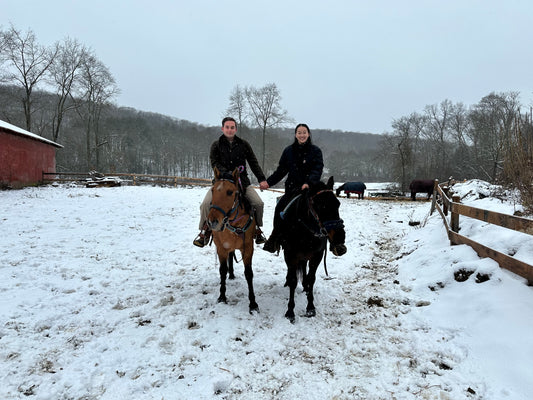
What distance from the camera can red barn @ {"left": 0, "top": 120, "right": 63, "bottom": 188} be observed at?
17.4 meters

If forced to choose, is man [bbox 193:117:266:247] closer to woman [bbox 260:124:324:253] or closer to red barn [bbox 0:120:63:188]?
woman [bbox 260:124:324:253]

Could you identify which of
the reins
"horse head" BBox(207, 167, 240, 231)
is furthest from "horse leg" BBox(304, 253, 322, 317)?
"horse head" BBox(207, 167, 240, 231)

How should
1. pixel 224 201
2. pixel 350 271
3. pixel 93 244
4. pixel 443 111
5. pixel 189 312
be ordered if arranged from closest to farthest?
pixel 224 201
pixel 189 312
pixel 350 271
pixel 93 244
pixel 443 111

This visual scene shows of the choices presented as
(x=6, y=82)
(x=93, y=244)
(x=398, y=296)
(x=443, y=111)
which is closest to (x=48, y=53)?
(x=6, y=82)

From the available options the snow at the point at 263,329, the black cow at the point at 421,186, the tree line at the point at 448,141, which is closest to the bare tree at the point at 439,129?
the tree line at the point at 448,141

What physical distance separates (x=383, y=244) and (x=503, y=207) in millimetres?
3275

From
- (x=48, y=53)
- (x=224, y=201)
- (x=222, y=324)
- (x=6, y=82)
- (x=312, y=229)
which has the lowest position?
(x=222, y=324)

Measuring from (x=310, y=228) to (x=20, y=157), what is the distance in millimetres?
24618

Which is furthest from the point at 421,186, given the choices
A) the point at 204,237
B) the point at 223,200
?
the point at 223,200

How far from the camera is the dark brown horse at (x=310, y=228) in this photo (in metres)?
3.83

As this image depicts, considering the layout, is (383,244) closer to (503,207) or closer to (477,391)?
(503,207)

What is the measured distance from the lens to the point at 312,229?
3.80m

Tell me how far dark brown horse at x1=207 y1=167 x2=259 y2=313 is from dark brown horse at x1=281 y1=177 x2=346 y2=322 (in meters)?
0.65

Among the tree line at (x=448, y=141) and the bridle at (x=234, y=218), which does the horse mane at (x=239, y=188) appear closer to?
the bridle at (x=234, y=218)
